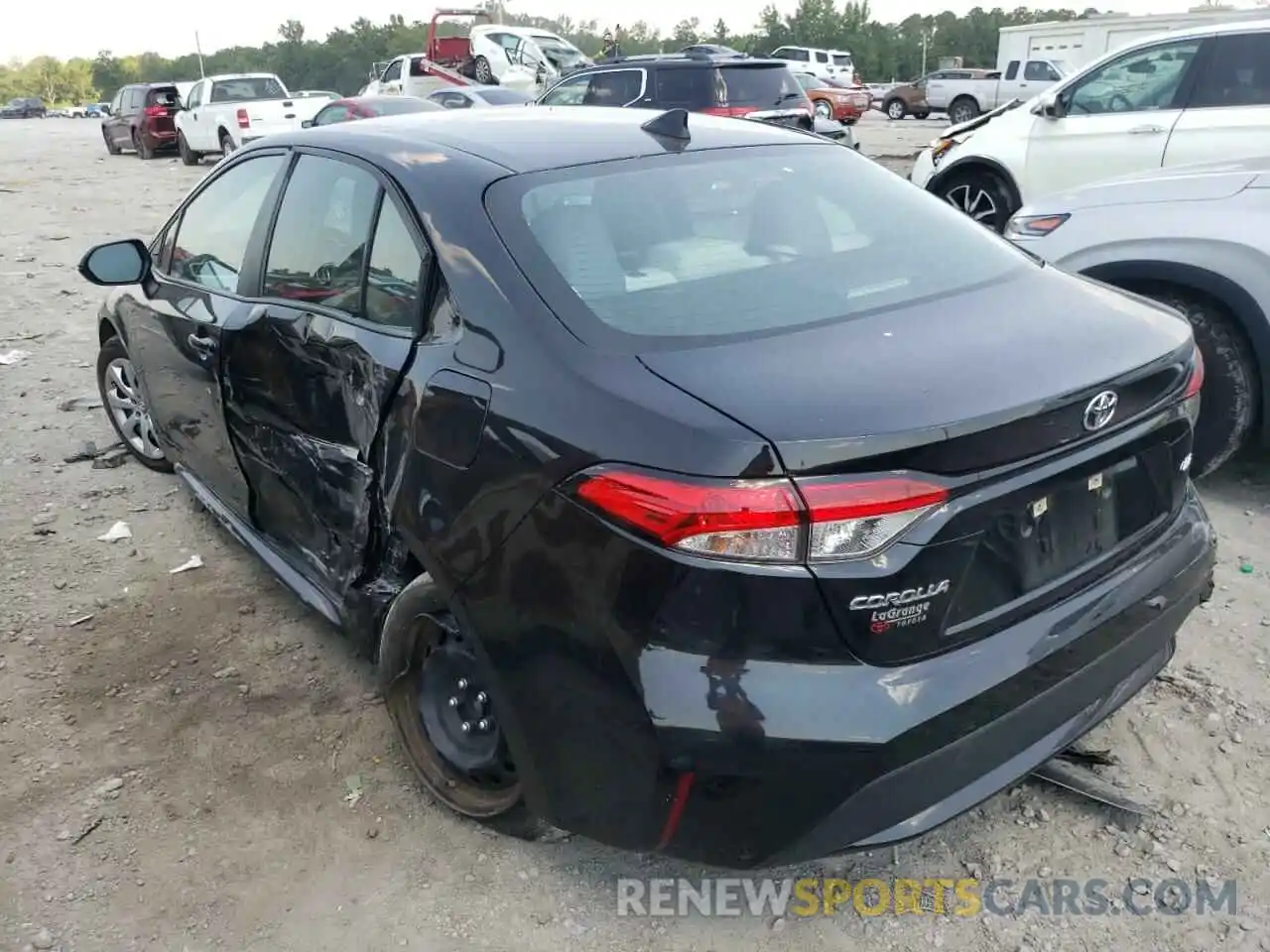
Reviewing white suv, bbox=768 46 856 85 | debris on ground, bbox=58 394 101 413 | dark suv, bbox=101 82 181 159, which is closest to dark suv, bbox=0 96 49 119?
dark suv, bbox=101 82 181 159

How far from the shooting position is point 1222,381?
13.6ft

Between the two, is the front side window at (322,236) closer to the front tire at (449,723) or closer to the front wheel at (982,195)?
the front tire at (449,723)

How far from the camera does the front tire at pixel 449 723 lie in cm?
249

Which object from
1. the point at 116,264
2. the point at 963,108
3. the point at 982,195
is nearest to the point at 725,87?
the point at 982,195

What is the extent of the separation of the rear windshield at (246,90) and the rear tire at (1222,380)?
18528mm

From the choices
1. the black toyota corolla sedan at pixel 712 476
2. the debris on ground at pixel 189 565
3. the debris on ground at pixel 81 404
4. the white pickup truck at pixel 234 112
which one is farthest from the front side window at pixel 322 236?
the white pickup truck at pixel 234 112

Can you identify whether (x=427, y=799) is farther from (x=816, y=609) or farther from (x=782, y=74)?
(x=782, y=74)

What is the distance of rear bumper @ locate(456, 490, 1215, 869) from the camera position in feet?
6.04

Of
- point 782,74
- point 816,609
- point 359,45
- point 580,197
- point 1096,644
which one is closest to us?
point 816,609

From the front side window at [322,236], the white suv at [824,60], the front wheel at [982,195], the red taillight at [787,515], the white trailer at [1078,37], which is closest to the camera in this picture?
the red taillight at [787,515]

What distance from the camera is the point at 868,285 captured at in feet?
8.18

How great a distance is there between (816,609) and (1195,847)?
140 centimetres

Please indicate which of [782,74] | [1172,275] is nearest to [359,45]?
[782,74]

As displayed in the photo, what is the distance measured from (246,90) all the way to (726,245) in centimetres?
1962
